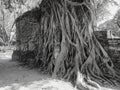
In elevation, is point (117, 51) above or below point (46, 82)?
above

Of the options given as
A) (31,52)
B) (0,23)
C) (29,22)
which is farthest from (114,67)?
(0,23)

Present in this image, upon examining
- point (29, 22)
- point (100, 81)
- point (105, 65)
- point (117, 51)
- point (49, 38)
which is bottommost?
point (100, 81)

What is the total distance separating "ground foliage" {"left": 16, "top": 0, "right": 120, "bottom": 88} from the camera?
5230 millimetres

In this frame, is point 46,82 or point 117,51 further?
point 117,51

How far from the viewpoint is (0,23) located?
19.5 meters

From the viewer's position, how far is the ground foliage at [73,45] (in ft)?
17.2

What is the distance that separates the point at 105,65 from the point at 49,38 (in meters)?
2.29

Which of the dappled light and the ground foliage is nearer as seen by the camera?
the dappled light

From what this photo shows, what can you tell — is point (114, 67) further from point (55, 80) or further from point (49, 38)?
point (49, 38)

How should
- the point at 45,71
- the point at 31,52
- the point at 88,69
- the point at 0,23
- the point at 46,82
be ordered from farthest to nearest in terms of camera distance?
the point at 0,23, the point at 31,52, the point at 45,71, the point at 88,69, the point at 46,82

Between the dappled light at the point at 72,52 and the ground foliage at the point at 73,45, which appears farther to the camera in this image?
the ground foliage at the point at 73,45

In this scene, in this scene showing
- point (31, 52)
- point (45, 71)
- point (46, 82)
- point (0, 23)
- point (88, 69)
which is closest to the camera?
point (46, 82)

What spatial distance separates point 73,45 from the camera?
5.45 meters

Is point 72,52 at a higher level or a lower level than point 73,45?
lower
